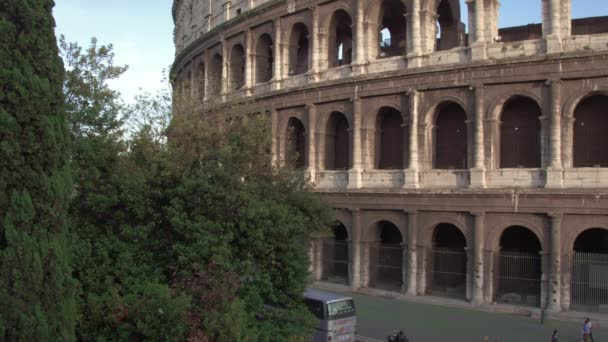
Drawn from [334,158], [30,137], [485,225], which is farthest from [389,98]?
[30,137]

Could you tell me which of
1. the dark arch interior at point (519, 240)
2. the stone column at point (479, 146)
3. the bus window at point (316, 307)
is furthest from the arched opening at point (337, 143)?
the bus window at point (316, 307)

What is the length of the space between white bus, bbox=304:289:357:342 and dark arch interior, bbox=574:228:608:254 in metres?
9.42

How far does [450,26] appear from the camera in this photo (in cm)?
2358

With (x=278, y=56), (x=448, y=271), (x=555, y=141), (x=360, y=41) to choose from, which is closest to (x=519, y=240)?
(x=448, y=271)

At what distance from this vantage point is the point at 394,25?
25.4 metres

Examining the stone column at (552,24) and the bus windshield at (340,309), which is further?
the stone column at (552,24)

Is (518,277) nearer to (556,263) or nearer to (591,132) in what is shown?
(556,263)

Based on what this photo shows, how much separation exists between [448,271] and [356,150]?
18.7ft

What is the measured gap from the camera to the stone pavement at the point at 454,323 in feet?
53.7

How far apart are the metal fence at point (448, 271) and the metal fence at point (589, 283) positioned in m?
3.72

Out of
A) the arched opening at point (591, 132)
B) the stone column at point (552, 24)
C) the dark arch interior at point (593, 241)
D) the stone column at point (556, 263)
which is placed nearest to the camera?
the stone column at point (556, 263)

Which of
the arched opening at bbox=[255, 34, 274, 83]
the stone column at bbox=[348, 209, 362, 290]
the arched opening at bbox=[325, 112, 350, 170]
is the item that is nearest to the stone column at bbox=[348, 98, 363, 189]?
the stone column at bbox=[348, 209, 362, 290]

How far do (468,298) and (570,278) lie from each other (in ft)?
11.0

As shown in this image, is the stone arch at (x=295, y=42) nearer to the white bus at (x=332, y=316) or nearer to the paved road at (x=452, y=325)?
the paved road at (x=452, y=325)
